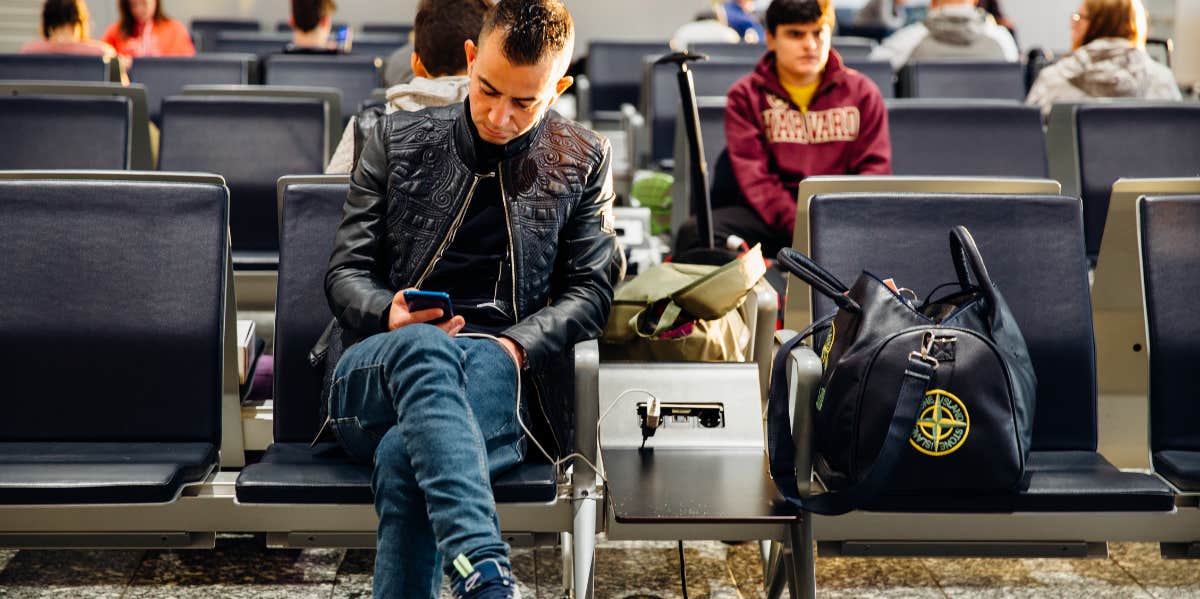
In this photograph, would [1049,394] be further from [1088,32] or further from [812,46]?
[1088,32]

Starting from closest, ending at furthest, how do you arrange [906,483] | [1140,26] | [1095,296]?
[906,483], [1095,296], [1140,26]

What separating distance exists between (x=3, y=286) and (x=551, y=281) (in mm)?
1076

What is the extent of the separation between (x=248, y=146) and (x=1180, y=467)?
282cm

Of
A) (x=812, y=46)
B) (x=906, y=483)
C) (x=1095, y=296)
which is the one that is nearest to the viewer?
(x=906, y=483)

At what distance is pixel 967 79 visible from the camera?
5.32 meters

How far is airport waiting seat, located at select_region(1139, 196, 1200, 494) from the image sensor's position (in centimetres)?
237

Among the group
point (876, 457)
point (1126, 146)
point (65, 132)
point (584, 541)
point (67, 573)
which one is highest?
point (1126, 146)

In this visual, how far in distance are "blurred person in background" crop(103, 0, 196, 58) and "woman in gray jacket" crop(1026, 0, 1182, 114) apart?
15.4 feet

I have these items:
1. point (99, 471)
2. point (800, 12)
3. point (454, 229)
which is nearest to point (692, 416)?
point (454, 229)

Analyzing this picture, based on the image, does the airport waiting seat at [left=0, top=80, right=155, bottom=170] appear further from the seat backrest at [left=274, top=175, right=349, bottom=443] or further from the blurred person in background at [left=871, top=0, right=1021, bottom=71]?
the blurred person in background at [left=871, top=0, right=1021, bottom=71]

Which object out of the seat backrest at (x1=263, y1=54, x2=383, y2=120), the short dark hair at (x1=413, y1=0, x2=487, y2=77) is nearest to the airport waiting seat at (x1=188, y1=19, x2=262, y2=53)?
the seat backrest at (x1=263, y1=54, x2=383, y2=120)

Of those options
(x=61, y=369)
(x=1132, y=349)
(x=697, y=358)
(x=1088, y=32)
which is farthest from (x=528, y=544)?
(x=1088, y=32)

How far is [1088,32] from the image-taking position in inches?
186

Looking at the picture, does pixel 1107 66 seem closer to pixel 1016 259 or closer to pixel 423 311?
pixel 1016 259
